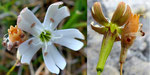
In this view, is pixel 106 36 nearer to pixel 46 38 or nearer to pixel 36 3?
pixel 46 38

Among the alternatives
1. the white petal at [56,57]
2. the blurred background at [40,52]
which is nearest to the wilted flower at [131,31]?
the white petal at [56,57]

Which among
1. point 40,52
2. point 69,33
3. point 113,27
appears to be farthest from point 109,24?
point 40,52

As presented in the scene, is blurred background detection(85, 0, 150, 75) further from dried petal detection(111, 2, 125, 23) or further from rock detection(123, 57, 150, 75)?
dried petal detection(111, 2, 125, 23)

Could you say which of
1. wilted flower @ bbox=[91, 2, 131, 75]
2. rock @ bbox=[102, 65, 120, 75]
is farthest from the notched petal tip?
rock @ bbox=[102, 65, 120, 75]

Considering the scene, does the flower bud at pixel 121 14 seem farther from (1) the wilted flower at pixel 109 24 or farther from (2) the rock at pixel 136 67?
(2) the rock at pixel 136 67

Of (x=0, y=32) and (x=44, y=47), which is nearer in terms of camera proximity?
(x=44, y=47)

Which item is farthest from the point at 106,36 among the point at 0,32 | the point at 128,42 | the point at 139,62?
the point at 0,32
